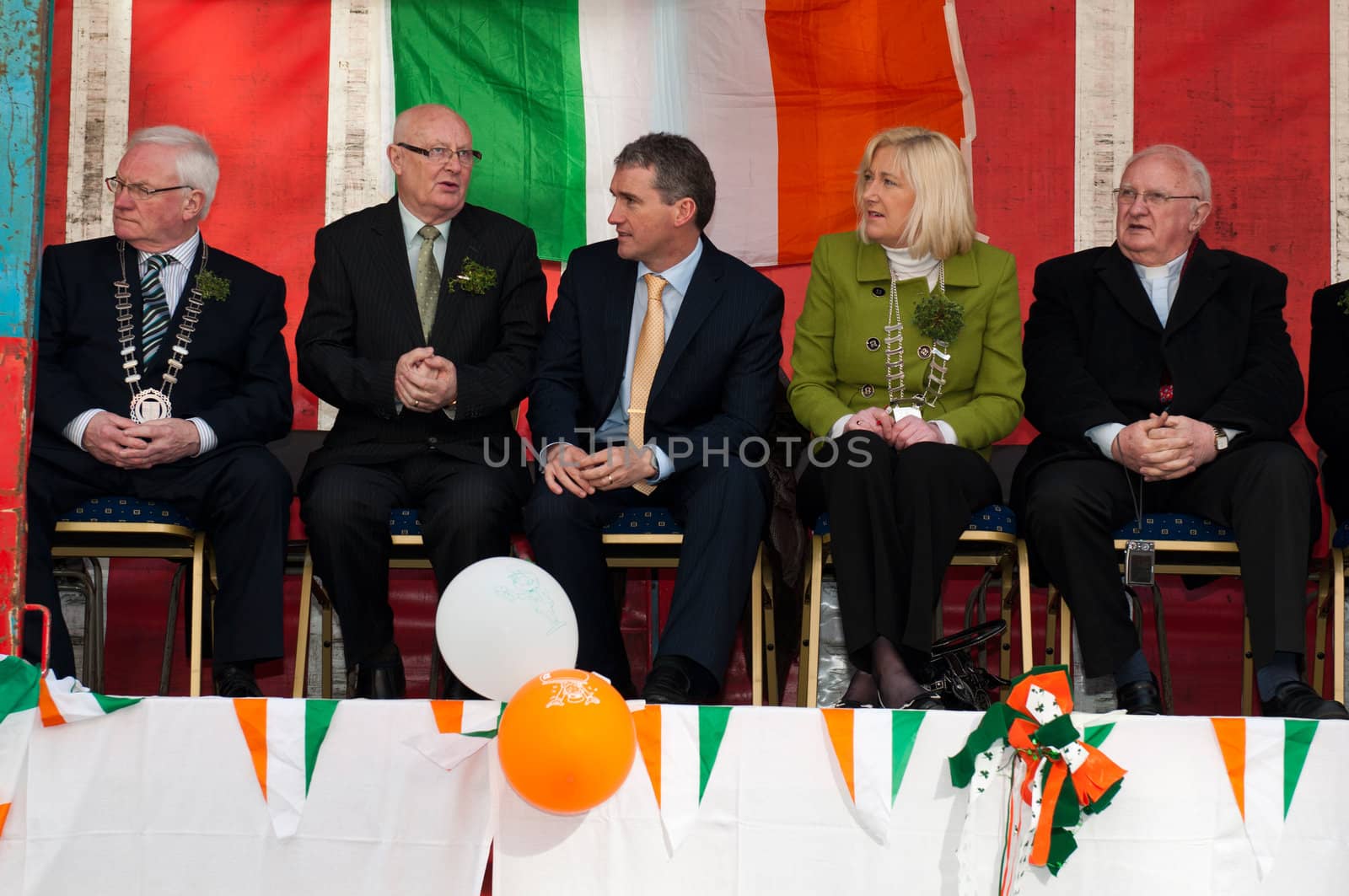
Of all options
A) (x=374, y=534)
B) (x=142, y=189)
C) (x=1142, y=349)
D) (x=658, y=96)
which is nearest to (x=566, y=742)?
→ (x=374, y=534)

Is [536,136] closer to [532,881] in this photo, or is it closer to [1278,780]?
[532,881]

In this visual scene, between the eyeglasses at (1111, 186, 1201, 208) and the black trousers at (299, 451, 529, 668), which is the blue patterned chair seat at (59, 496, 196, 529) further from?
the eyeglasses at (1111, 186, 1201, 208)

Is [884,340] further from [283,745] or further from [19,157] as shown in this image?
[19,157]

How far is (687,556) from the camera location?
3.49 m

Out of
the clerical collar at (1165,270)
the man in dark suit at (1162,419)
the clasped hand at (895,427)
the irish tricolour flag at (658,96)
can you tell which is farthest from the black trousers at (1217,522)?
the irish tricolour flag at (658,96)

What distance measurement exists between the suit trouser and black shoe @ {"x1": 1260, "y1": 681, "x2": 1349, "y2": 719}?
1211 millimetres

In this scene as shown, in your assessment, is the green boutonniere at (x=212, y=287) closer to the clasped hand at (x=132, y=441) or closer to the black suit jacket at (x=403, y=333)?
the black suit jacket at (x=403, y=333)

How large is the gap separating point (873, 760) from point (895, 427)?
1.08 m

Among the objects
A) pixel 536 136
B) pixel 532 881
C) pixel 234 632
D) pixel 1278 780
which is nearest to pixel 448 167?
pixel 536 136

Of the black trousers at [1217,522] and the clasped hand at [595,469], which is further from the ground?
the clasped hand at [595,469]

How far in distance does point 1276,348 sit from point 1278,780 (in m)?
1.49

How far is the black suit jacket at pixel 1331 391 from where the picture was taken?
3.76 metres

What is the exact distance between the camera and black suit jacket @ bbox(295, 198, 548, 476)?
3.94 m

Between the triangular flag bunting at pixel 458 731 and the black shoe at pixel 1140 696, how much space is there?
149 centimetres
